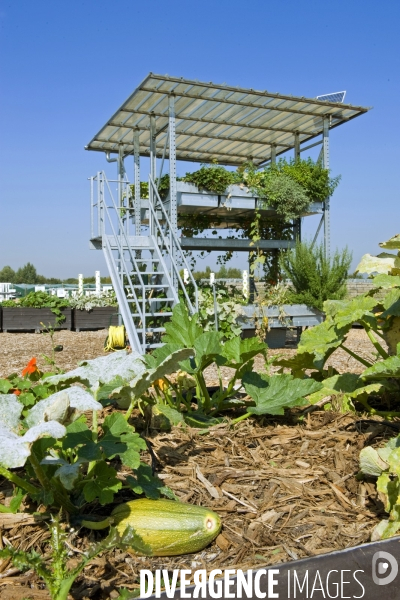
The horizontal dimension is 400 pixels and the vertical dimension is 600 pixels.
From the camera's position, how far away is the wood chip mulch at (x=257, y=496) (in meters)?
1.33

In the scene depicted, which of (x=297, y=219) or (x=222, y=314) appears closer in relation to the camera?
(x=222, y=314)

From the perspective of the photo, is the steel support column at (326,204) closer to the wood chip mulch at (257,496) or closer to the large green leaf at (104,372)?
the wood chip mulch at (257,496)

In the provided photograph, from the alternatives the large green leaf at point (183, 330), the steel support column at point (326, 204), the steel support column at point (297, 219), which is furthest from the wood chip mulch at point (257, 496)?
the steel support column at point (297, 219)

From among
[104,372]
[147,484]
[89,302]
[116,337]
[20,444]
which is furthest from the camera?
[89,302]

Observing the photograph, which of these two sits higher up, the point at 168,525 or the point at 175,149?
the point at 175,149

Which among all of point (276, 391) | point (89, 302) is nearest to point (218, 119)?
point (89, 302)

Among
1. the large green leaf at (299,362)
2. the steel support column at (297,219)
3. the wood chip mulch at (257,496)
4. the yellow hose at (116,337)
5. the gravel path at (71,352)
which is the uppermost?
the steel support column at (297,219)

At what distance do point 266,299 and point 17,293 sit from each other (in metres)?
18.0

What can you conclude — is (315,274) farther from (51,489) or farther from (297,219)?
(51,489)

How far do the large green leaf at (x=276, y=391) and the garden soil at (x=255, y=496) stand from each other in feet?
0.38

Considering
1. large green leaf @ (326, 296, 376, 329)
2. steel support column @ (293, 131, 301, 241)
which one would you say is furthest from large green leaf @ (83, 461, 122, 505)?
steel support column @ (293, 131, 301, 241)

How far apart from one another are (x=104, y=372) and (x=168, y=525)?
0.61 metres

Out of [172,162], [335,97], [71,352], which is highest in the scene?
[335,97]

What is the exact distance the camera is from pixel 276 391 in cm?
220
